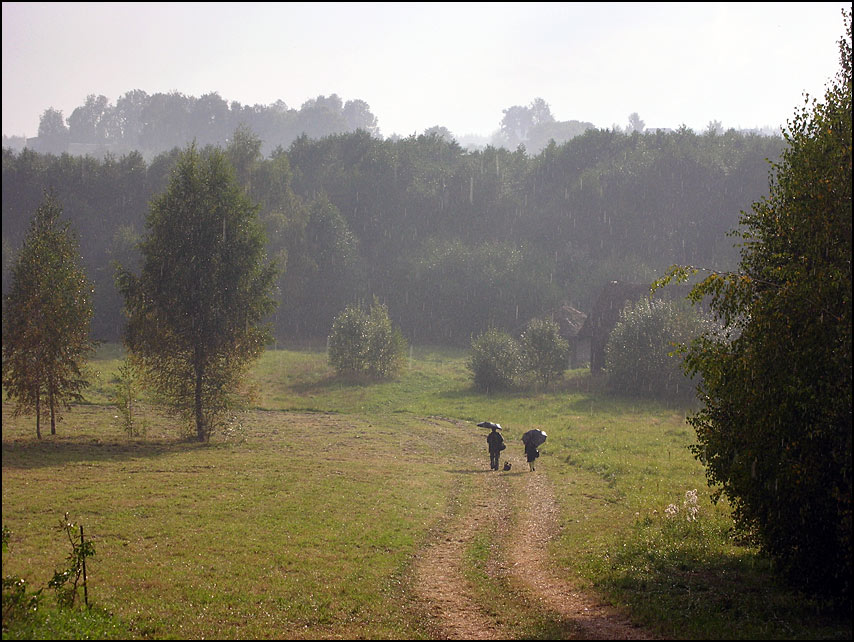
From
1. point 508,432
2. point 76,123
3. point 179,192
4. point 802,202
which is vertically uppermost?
point 76,123

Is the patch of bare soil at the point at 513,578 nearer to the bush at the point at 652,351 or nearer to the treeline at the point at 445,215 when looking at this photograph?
the bush at the point at 652,351

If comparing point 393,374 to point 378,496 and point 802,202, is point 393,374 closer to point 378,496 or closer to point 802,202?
point 378,496

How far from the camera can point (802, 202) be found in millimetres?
12734

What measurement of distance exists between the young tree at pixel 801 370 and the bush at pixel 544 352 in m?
34.7

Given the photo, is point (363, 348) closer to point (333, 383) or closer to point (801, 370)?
point (333, 383)

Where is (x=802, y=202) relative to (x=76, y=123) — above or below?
below

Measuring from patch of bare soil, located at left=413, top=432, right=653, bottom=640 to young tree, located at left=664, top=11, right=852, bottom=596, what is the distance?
3344 millimetres

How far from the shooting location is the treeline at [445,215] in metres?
74.7

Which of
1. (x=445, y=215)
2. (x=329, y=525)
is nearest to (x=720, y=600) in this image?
(x=329, y=525)

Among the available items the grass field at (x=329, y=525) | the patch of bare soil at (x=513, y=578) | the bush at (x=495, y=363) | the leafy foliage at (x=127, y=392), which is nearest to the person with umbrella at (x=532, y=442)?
the grass field at (x=329, y=525)

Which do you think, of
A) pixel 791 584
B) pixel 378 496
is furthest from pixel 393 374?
pixel 791 584

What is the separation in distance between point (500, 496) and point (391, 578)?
8724mm

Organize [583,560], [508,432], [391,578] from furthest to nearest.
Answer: [508,432] → [583,560] → [391,578]

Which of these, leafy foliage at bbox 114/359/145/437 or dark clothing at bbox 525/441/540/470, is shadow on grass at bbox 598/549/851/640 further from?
leafy foliage at bbox 114/359/145/437
